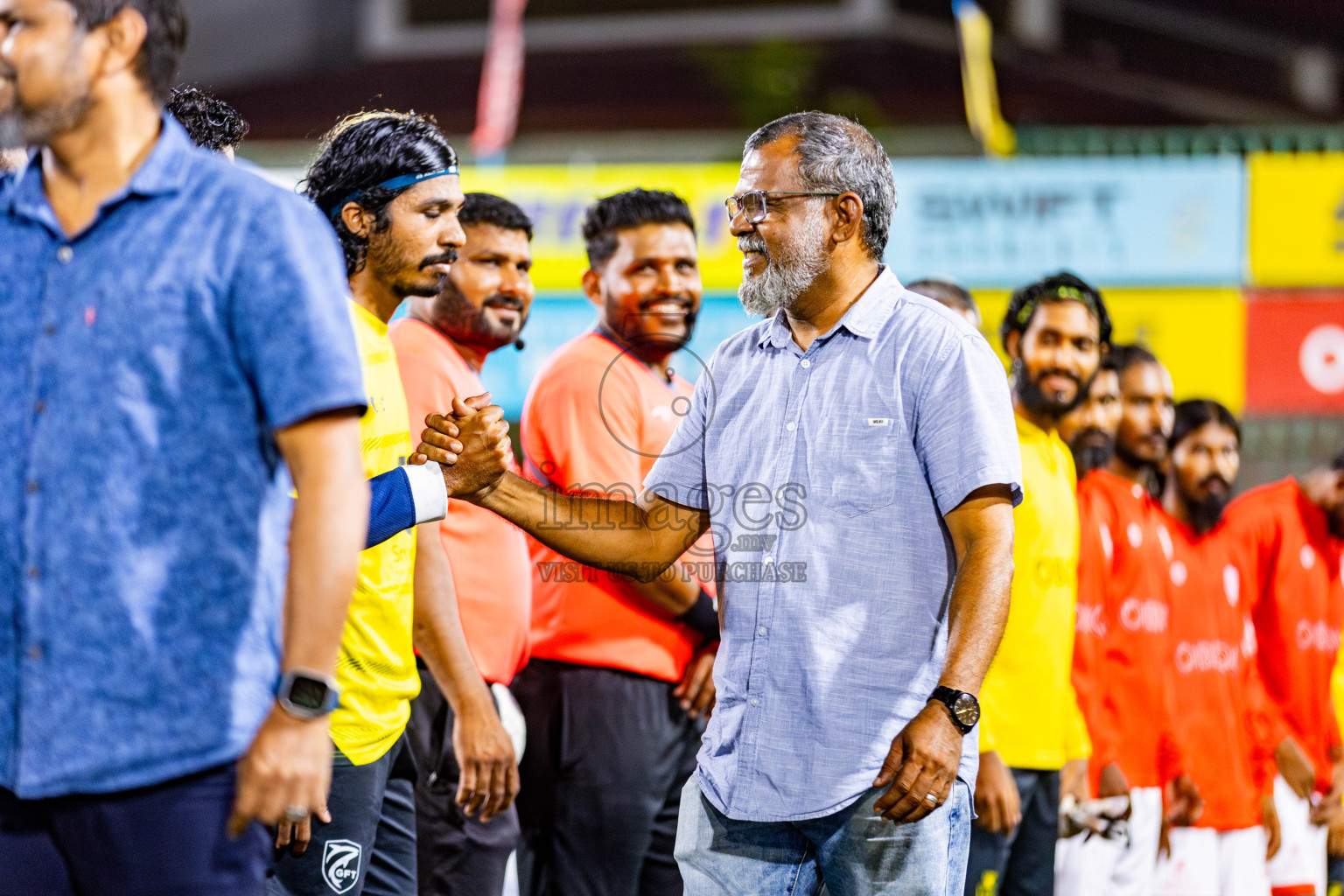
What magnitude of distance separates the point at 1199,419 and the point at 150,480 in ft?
15.8

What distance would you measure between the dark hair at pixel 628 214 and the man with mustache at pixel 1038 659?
1195 millimetres

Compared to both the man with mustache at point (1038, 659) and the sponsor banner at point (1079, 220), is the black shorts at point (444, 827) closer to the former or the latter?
the man with mustache at point (1038, 659)

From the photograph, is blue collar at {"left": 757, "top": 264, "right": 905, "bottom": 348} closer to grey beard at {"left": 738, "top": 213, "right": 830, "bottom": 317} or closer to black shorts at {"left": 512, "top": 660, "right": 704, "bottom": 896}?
grey beard at {"left": 738, "top": 213, "right": 830, "bottom": 317}

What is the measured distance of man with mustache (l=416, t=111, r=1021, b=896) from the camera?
2564 mm

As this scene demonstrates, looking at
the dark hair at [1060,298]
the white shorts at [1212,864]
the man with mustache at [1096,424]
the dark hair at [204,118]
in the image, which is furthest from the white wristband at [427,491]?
the white shorts at [1212,864]

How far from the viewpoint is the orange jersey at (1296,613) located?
574cm

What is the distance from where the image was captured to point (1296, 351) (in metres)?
8.67

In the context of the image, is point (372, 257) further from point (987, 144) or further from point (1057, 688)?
point (987, 144)

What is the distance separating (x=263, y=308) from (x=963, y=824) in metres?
1.59

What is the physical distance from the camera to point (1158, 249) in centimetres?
866

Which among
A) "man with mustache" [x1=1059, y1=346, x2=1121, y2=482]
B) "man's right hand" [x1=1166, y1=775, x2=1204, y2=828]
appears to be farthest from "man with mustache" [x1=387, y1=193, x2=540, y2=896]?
"man's right hand" [x1=1166, y1=775, x2=1204, y2=828]

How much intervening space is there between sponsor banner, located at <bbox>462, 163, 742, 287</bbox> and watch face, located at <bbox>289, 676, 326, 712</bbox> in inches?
288

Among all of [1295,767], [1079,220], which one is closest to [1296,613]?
[1295,767]

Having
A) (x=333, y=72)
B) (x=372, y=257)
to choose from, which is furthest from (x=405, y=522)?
(x=333, y=72)
